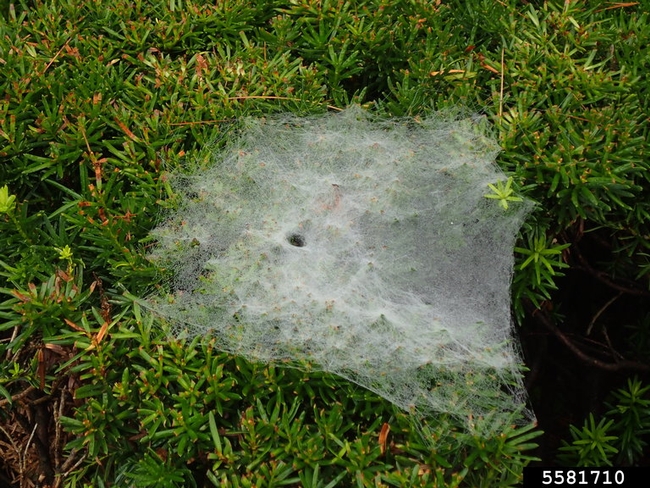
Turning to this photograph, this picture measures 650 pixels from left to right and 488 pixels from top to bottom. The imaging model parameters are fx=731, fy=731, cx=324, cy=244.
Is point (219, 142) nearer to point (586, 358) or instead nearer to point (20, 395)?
point (20, 395)

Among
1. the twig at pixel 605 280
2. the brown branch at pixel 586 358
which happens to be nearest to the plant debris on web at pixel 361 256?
the brown branch at pixel 586 358

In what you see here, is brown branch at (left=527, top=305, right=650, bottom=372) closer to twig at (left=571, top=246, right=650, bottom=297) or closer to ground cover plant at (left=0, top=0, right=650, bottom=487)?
ground cover plant at (left=0, top=0, right=650, bottom=487)

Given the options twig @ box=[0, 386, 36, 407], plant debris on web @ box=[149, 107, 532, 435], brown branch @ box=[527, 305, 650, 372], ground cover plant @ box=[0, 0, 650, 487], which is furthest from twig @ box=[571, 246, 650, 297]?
twig @ box=[0, 386, 36, 407]

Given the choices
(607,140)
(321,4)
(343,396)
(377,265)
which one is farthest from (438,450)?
(321,4)

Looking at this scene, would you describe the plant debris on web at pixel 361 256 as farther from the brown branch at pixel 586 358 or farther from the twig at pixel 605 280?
the twig at pixel 605 280

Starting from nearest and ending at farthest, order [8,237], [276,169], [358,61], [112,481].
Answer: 1. [112,481]
2. [8,237]
3. [276,169]
4. [358,61]

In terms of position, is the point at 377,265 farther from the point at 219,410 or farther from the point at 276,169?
the point at 219,410
